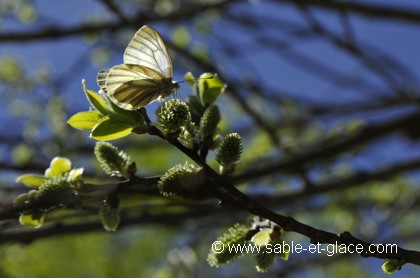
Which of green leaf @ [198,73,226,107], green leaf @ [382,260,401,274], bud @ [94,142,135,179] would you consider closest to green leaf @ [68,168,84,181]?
bud @ [94,142,135,179]

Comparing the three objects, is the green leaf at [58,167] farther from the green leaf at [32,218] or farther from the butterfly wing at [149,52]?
the butterfly wing at [149,52]

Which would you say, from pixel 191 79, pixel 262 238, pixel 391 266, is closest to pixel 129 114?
pixel 191 79

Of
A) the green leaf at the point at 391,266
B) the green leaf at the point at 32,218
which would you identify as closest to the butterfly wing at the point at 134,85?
the green leaf at the point at 32,218

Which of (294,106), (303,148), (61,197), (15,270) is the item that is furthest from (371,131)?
(15,270)

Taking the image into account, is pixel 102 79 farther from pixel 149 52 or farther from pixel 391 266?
pixel 391 266

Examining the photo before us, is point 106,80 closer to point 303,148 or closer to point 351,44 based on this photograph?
point 303,148
